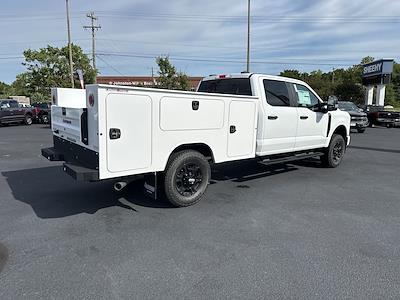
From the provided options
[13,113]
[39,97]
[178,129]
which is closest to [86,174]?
[178,129]

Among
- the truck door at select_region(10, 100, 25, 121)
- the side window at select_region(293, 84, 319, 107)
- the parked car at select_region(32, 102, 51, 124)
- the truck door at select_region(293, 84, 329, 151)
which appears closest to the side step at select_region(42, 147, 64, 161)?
the truck door at select_region(293, 84, 329, 151)

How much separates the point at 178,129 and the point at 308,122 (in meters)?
3.71

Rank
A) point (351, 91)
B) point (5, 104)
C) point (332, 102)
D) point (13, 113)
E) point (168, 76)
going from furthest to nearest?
point (351, 91)
point (168, 76)
point (5, 104)
point (13, 113)
point (332, 102)

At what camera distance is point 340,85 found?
5797cm

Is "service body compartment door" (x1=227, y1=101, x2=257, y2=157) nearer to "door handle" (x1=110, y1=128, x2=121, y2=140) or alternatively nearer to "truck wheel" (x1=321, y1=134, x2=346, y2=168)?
"door handle" (x1=110, y1=128, x2=121, y2=140)

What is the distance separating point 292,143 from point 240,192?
5.73 ft

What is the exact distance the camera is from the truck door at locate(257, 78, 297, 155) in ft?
21.4

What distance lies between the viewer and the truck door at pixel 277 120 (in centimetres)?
651

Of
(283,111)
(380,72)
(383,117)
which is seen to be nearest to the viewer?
(283,111)

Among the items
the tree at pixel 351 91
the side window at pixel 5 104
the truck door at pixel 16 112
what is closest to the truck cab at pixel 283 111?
the truck door at pixel 16 112

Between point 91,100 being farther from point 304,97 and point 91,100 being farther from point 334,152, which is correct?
point 334,152

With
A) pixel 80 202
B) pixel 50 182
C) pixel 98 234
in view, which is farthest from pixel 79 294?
pixel 50 182

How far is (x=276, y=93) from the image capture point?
6.89 m

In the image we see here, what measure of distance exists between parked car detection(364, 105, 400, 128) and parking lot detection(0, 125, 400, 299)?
20.1 metres
